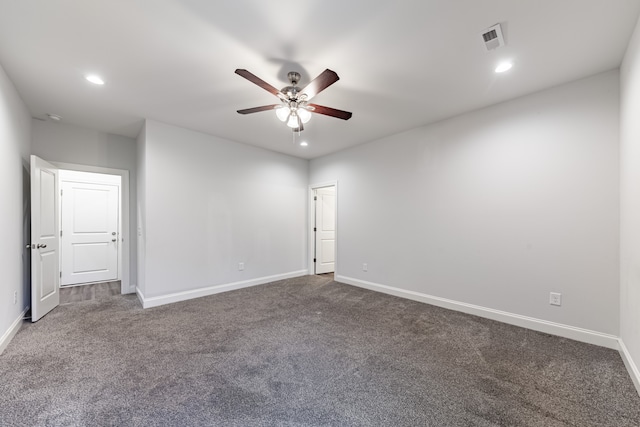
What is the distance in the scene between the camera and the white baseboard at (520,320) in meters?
2.45

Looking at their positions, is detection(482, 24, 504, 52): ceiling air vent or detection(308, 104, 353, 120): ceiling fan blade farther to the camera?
detection(308, 104, 353, 120): ceiling fan blade

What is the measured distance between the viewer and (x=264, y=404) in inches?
66.2

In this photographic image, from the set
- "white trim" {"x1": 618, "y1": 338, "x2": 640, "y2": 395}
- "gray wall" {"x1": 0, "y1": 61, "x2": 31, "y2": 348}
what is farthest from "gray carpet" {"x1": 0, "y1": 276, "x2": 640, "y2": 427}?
"gray wall" {"x1": 0, "y1": 61, "x2": 31, "y2": 348}

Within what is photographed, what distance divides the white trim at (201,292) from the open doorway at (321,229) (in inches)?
29.8

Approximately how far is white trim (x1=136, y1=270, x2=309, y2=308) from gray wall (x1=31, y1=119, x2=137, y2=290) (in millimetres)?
1109

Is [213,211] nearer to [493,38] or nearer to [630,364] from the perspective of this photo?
[493,38]

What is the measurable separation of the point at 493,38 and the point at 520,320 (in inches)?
113

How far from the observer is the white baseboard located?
8.05 feet

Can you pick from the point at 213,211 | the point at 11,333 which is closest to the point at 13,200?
the point at 11,333

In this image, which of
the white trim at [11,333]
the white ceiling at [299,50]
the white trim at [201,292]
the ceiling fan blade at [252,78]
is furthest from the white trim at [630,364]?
the white trim at [11,333]

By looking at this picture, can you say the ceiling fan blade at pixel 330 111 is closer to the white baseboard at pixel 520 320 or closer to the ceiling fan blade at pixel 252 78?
the ceiling fan blade at pixel 252 78

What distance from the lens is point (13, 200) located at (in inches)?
107

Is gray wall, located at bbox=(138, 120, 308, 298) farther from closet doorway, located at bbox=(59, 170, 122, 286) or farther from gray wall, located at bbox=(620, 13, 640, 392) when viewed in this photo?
gray wall, located at bbox=(620, 13, 640, 392)

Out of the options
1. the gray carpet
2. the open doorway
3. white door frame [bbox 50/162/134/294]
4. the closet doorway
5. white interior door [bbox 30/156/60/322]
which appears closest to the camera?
the gray carpet
